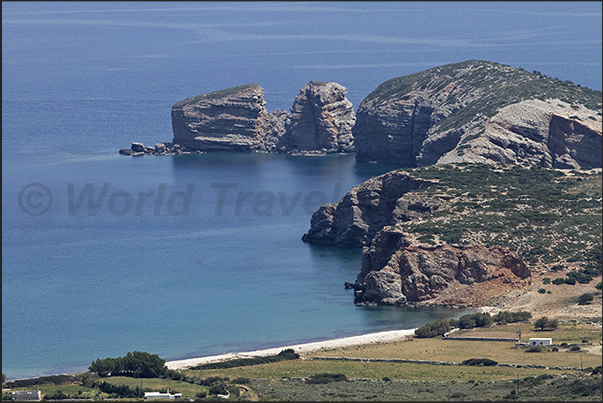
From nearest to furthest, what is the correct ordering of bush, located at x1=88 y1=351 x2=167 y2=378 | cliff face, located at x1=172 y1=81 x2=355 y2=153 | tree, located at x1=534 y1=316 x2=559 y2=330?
bush, located at x1=88 y1=351 x2=167 y2=378 → tree, located at x1=534 y1=316 x2=559 y2=330 → cliff face, located at x1=172 y1=81 x2=355 y2=153

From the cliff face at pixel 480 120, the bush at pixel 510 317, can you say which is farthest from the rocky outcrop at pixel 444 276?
the cliff face at pixel 480 120

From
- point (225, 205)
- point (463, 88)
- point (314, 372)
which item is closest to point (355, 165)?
point (463, 88)

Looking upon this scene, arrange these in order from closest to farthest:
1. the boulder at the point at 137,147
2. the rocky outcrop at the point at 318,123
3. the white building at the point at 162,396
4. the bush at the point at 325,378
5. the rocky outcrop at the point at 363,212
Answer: the white building at the point at 162,396 < the bush at the point at 325,378 < the rocky outcrop at the point at 363,212 < the boulder at the point at 137,147 < the rocky outcrop at the point at 318,123

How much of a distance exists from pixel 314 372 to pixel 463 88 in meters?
88.9

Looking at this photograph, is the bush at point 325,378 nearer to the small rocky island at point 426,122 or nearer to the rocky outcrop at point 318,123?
the small rocky island at point 426,122

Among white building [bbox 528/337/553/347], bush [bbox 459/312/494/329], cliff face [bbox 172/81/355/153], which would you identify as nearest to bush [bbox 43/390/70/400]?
white building [bbox 528/337/553/347]

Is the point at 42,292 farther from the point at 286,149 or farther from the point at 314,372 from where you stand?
the point at 286,149

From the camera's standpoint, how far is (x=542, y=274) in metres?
93.4

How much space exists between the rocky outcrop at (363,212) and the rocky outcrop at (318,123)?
60.2 meters

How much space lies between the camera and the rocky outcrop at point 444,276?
93.1 metres

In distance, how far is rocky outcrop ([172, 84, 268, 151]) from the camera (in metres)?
179

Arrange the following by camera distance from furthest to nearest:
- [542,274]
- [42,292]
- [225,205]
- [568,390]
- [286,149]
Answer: [286,149] < [225,205] < [42,292] < [542,274] < [568,390]

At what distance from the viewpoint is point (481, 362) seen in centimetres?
7425

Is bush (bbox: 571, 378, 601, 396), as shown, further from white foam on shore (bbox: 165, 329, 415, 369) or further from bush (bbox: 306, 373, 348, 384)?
white foam on shore (bbox: 165, 329, 415, 369)
